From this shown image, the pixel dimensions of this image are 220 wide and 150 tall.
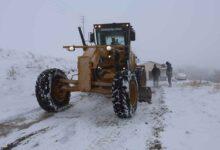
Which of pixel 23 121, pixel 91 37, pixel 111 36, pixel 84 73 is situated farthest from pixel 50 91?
pixel 111 36

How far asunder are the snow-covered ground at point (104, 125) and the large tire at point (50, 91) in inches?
12.1

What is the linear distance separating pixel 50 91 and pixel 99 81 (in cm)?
162

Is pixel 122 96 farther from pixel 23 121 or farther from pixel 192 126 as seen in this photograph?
pixel 23 121

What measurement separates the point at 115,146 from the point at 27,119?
4.06 m

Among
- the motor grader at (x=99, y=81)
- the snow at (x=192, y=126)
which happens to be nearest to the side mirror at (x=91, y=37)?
the motor grader at (x=99, y=81)

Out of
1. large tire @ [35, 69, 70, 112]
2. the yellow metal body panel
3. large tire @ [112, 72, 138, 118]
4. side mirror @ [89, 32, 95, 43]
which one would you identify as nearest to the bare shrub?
side mirror @ [89, 32, 95, 43]

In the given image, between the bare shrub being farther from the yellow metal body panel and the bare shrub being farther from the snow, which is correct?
the snow

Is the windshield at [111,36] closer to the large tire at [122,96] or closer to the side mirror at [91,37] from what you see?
the side mirror at [91,37]

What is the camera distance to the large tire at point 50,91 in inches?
454

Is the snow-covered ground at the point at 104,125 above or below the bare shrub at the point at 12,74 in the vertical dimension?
below

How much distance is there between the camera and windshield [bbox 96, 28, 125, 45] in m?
14.2

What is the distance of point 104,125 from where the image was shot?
9930mm

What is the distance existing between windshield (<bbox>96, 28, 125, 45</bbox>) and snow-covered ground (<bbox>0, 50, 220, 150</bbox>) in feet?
7.65

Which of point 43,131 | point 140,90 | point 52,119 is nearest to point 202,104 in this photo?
point 140,90
